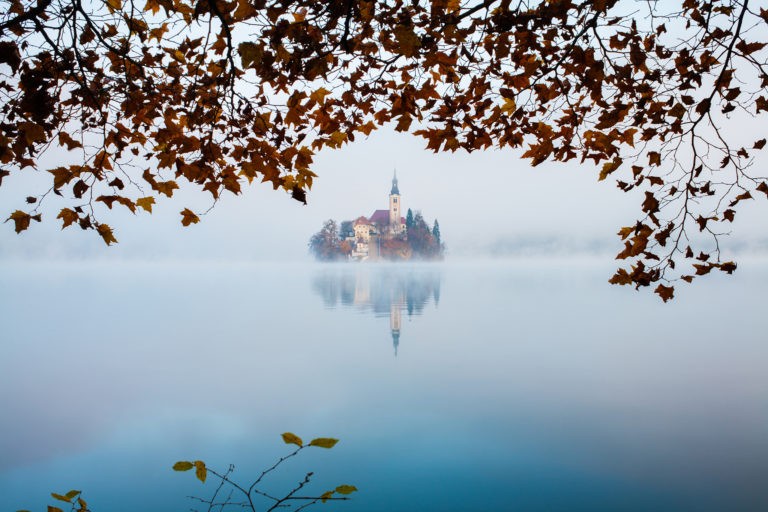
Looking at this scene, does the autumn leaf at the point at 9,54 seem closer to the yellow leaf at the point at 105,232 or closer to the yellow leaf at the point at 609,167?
the yellow leaf at the point at 105,232

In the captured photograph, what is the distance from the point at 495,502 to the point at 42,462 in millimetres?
6986

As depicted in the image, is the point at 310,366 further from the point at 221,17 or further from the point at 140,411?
the point at 221,17

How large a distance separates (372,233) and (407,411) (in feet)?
282

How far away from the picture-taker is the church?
308 ft

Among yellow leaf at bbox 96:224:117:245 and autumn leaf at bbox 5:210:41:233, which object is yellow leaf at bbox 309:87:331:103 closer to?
yellow leaf at bbox 96:224:117:245

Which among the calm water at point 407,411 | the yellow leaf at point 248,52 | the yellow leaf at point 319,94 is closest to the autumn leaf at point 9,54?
the yellow leaf at point 248,52

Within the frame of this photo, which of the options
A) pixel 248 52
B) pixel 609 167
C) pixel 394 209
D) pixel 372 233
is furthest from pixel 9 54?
pixel 394 209

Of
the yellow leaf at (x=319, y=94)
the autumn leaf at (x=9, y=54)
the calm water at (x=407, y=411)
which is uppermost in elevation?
the yellow leaf at (x=319, y=94)

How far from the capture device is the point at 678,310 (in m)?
26.0

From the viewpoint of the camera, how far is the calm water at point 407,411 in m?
7.21

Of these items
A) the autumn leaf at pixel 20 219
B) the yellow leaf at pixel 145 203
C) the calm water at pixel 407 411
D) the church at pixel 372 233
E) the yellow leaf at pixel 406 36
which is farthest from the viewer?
the church at pixel 372 233

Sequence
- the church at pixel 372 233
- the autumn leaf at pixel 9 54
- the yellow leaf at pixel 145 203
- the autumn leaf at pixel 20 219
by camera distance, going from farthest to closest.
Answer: the church at pixel 372 233 < the yellow leaf at pixel 145 203 < the autumn leaf at pixel 20 219 < the autumn leaf at pixel 9 54

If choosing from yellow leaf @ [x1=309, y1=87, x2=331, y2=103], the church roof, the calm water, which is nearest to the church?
the church roof

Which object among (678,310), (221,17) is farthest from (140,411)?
(678,310)
